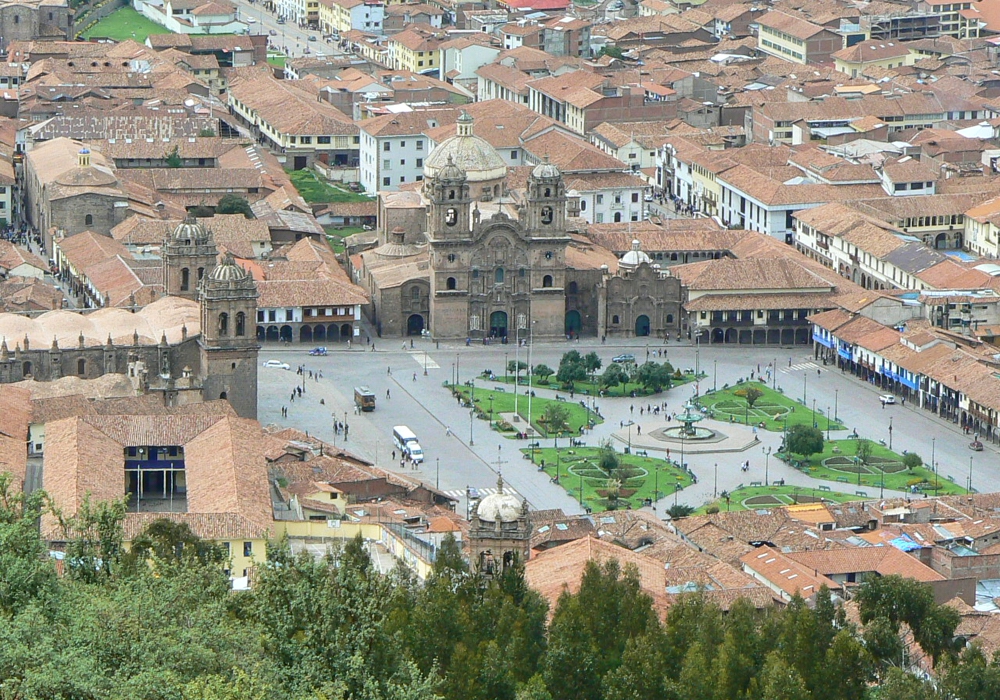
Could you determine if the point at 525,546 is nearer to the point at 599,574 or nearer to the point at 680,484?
the point at 599,574

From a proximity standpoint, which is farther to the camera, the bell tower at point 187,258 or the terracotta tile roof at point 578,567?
the bell tower at point 187,258

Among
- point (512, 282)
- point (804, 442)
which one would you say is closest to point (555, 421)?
point (804, 442)

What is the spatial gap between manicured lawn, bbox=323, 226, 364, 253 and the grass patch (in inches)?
1000

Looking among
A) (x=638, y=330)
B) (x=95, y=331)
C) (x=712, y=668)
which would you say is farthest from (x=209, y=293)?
(x=712, y=668)

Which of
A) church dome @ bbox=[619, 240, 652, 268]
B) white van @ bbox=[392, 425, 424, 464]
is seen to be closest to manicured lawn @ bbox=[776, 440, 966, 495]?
white van @ bbox=[392, 425, 424, 464]

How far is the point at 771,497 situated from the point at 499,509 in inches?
1032

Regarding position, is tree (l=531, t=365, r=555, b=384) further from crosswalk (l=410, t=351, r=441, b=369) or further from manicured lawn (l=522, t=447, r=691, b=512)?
manicured lawn (l=522, t=447, r=691, b=512)

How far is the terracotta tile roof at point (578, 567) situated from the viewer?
85.8m

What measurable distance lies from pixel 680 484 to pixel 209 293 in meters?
20.7

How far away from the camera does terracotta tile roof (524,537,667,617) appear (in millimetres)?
85812

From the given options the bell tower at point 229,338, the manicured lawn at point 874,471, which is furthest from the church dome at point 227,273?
the manicured lawn at point 874,471

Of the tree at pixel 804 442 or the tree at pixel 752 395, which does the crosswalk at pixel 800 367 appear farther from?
the tree at pixel 804 442

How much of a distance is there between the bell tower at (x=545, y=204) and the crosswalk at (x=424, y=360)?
8.29 metres

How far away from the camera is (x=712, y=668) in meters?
74.6
